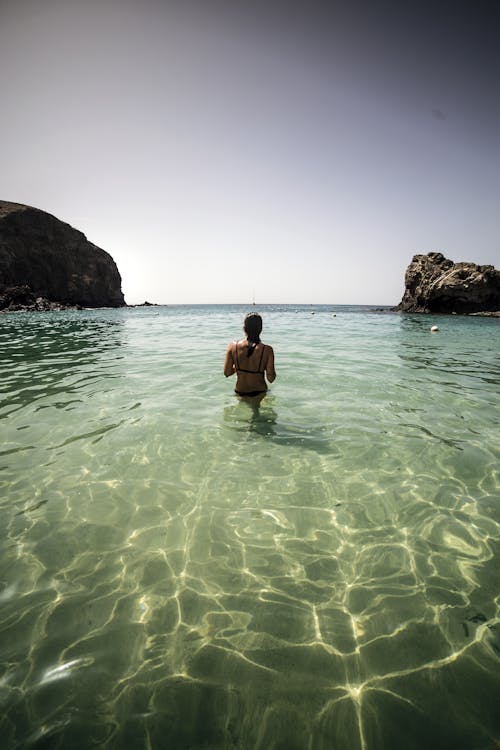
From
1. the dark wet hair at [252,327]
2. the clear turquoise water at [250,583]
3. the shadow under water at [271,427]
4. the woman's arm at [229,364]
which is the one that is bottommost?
the clear turquoise water at [250,583]

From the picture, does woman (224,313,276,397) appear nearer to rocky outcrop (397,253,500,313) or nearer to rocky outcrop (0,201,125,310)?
rocky outcrop (397,253,500,313)

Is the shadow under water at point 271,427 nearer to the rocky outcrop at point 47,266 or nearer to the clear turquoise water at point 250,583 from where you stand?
the clear turquoise water at point 250,583

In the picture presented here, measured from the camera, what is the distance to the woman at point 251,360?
586cm

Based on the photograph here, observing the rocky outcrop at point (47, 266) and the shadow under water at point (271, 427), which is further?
the rocky outcrop at point (47, 266)

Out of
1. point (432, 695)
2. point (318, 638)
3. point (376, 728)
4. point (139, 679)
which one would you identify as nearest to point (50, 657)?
point (139, 679)

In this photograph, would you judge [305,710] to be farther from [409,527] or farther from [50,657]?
[409,527]

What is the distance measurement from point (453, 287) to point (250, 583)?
6261 cm

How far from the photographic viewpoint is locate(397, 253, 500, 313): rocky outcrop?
51.7 meters

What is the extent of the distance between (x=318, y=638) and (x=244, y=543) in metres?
1.06

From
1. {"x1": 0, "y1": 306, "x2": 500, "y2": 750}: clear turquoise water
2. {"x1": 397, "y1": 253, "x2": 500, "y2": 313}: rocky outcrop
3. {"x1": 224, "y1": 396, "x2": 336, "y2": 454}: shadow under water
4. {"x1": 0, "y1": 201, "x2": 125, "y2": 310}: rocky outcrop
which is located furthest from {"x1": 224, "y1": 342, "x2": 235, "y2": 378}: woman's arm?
{"x1": 0, "y1": 201, "x2": 125, "y2": 310}: rocky outcrop

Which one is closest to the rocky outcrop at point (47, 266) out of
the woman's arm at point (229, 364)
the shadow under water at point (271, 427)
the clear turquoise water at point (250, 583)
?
the woman's arm at point (229, 364)

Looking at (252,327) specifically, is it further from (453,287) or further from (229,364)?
(453,287)

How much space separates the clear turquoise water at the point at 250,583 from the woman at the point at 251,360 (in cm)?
90

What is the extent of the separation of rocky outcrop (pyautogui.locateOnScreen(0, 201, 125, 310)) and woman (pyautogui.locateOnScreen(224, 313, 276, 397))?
60764mm
